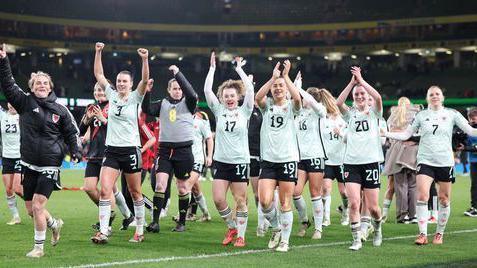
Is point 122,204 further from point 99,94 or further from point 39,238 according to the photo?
point 39,238

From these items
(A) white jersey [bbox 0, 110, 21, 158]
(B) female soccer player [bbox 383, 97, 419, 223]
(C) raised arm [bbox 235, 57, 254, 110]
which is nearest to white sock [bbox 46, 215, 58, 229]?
(C) raised arm [bbox 235, 57, 254, 110]

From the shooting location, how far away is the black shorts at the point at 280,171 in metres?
11.0

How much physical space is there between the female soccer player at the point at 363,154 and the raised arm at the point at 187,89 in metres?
2.46

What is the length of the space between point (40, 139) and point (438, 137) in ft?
19.4

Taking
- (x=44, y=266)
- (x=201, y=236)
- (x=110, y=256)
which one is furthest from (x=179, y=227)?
(x=44, y=266)

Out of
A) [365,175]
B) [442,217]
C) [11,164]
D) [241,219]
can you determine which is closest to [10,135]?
[11,164]

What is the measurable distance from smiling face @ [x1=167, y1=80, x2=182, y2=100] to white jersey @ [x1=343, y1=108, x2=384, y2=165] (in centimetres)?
295

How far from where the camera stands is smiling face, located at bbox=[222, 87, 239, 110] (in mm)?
11469

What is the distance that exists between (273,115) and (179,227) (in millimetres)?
3236

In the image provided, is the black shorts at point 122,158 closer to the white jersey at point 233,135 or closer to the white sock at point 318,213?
the white jersey at point 233,135

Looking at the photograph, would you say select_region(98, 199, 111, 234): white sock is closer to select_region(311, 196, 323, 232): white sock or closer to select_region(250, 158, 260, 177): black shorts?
select_region(250, 158, 260, 177): black shorts

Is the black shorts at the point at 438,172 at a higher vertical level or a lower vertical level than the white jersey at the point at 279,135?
lower

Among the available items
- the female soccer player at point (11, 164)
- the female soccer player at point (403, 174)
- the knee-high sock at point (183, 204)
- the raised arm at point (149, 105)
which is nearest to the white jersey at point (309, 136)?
the knee-high sock at point (183, 204)

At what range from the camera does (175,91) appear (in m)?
12.9
